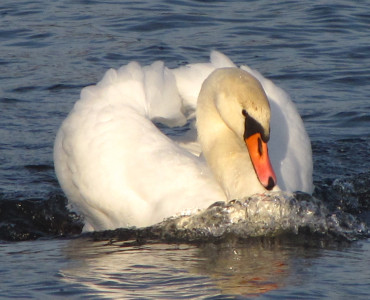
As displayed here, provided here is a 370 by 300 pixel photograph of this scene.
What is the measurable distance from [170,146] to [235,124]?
775 millimetres

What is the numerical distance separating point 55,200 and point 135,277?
257cm

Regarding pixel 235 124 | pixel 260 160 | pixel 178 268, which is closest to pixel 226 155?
pixel 235 124

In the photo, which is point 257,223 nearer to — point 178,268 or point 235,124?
point 235,124

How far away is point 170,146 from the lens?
6.44 metres

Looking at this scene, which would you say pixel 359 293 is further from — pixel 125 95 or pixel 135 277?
pixel 125 95

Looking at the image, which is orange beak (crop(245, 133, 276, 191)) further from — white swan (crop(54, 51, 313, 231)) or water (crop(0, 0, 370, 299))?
water (crop(0, 0, 370, 299))

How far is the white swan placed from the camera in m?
5.80

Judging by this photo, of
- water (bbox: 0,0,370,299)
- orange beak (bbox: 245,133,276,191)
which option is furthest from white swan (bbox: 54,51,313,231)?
water (bbox: 0,0,370,299)

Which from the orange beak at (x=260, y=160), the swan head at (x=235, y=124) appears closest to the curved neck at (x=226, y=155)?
the swan head at (x=235, y=124)

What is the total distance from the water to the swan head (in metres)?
0.48

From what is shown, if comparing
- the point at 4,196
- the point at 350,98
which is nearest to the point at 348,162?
the point at 350,98

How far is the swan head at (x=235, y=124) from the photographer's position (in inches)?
219

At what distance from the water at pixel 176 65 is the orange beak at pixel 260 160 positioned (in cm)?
44

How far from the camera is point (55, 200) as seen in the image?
299 inches
